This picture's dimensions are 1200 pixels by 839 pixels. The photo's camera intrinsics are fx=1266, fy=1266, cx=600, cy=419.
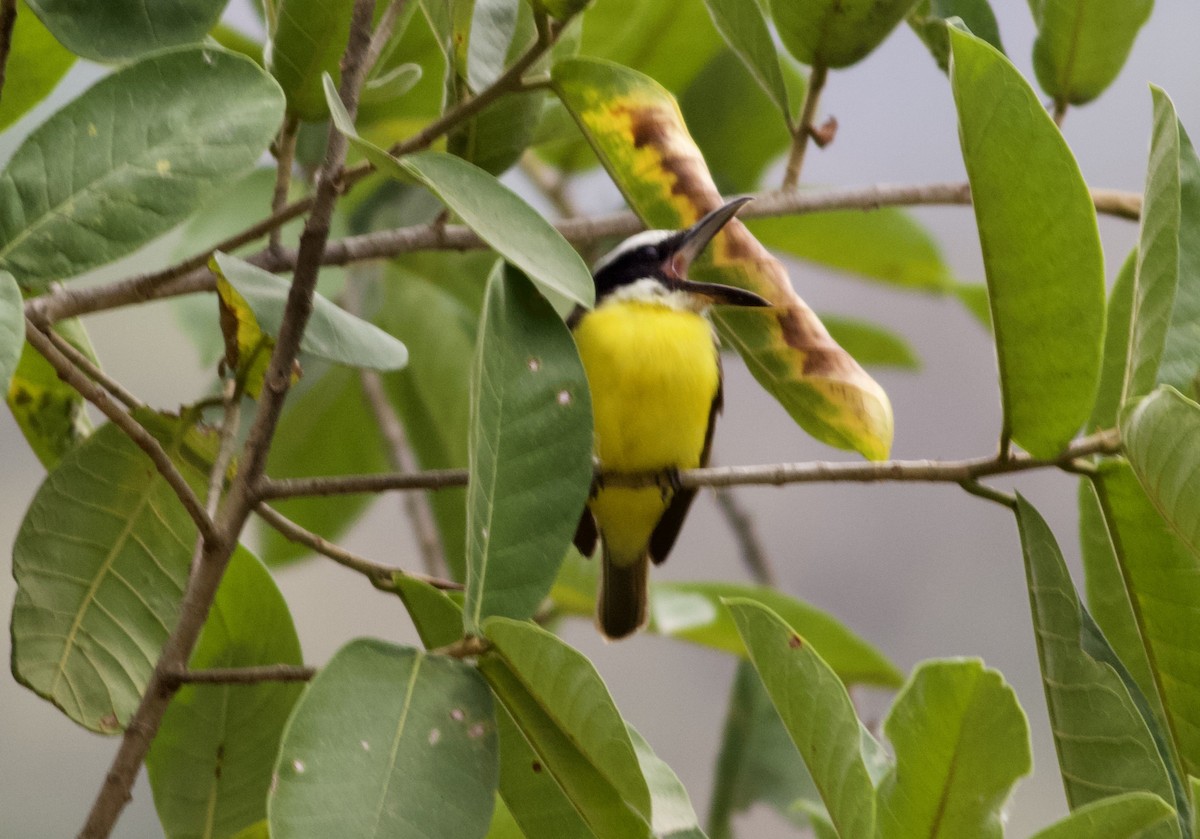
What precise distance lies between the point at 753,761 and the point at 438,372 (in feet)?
2.28

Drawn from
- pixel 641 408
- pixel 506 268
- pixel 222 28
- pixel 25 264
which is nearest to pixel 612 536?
pixel 641 408

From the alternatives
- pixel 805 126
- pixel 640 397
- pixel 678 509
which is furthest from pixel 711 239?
pixel 678 509

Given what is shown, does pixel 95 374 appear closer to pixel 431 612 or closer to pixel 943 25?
pixel 431 612

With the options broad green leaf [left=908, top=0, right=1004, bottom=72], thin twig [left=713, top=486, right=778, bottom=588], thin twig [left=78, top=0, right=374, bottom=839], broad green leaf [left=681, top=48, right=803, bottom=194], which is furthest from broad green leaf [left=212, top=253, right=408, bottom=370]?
thin twig [left=713, top=486, right=778, bottom=588]

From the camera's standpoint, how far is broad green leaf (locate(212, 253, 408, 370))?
73cm

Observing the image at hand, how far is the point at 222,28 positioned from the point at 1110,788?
1.29m

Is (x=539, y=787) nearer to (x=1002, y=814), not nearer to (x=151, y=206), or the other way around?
(x=1002, y=814)

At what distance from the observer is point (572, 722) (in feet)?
2.10

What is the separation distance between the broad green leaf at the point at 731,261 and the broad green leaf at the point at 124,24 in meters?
0.22

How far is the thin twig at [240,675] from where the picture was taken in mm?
667

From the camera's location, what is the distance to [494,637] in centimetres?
64

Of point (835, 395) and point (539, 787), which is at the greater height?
point (835, 395)

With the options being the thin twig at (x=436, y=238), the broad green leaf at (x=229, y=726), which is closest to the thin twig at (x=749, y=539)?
the thin twig at (x=436, y=238)

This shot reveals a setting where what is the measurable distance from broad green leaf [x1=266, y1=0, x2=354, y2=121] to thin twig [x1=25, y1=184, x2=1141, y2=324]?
0.36 ft
